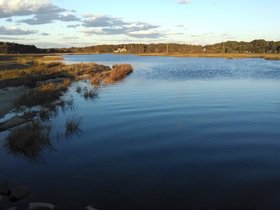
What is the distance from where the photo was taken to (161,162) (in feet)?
47.0

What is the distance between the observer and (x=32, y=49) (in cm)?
→ 19425

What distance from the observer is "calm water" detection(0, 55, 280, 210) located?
11.1m

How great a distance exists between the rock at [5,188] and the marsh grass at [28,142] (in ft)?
11.2

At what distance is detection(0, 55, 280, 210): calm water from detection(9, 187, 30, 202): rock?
254mm

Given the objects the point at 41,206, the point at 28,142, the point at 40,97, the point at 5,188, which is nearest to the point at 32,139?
the point at 28,142

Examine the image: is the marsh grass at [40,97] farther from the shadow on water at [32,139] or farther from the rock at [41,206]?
the rock at [41,206]

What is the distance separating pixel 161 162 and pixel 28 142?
20.7 ft

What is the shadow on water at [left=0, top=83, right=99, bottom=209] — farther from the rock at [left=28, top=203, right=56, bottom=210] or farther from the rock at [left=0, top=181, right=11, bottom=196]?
the rock at [left=28, top=203, right=56, bottom=210]

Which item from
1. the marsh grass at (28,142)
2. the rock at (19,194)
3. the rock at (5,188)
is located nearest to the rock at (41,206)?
the rock at (19,194)

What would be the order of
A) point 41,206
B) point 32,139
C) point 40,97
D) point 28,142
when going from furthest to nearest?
point 40,97 → point 32,139 → point 28,142 → point 41,206

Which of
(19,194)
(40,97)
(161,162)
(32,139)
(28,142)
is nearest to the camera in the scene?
(19,194)

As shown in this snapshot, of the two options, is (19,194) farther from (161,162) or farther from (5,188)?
(161,162)

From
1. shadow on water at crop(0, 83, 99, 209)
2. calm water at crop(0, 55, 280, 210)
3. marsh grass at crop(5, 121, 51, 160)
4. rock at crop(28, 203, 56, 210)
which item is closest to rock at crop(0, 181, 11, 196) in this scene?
shadow on water at crop(0, 83, 99, 209)

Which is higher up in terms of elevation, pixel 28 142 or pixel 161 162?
pixel 28 142
